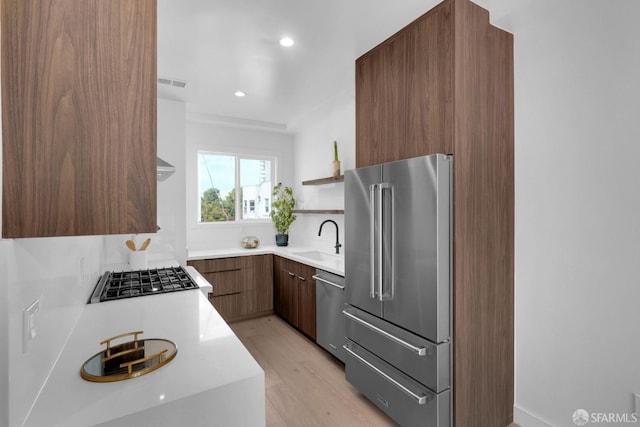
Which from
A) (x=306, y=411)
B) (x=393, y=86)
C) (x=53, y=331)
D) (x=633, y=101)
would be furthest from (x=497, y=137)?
(x=53, y=331)

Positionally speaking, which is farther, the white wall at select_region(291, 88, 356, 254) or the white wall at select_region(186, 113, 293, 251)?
the white wall at select_region(186, 113, 293, 251)

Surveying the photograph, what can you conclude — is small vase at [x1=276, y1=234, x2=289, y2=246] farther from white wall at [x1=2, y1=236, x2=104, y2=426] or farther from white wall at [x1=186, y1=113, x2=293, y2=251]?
white wall at [x1=2, y1=236, x2=104, y2=426]

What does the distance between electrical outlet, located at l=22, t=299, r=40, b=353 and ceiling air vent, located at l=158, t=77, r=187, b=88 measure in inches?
102

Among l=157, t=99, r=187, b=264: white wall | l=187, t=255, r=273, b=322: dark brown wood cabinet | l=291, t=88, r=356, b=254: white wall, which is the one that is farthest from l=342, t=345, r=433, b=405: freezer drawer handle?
l=157, t=99, r=187, b=264: white wall

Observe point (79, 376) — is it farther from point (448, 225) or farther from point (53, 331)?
point (448, 225)

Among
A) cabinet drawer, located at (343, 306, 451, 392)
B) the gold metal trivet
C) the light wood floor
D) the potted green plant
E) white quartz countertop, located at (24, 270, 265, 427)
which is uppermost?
the potted green plant

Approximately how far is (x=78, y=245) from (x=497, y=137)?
2.47 meters

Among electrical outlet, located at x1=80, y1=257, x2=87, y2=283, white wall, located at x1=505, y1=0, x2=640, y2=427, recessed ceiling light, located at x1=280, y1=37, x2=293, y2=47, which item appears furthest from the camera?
recessed ceiling light, located at x1=280, y1=37, x2=293, y2=47

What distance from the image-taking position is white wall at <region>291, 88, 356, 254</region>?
11.8 feet

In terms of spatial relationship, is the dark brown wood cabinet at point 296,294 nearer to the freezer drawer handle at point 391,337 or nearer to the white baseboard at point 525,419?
the freezer drawer handle at point 391,337

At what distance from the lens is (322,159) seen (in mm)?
4152

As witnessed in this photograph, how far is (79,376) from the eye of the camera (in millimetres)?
1032

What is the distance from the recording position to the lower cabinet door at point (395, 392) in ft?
5.69

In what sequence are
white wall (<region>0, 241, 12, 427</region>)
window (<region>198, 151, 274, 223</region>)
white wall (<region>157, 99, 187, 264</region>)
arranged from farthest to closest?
window (<region>198, 151, 274, 223</region>) < white wall (<region>157, 99, 187, 264</region>) < white wall (<region>0, 241, 12, 427</region>)
